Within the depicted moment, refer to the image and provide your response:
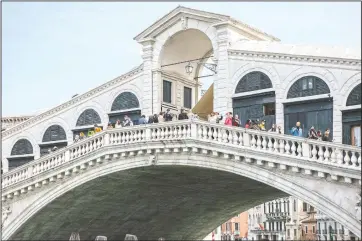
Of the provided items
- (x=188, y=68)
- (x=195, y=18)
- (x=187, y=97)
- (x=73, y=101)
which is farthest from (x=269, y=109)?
(x=73, y=101)

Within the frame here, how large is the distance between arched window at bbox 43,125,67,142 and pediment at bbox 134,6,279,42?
6279 millimetres

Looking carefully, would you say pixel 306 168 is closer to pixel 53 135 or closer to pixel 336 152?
pixel 336 152

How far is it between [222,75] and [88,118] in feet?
25.4

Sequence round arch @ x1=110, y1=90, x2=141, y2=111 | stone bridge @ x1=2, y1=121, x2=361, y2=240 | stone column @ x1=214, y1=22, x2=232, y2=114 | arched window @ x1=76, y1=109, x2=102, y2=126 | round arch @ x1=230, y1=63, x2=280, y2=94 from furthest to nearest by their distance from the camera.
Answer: arched window @ x1=76, y1=109, x2=102, y2=126, round arch @ x1=110, y1=90, x2=141, y2=111, stone column @ x1=214, y1=22, x2=232, y2=114, round arch @ x1=230, y1=63, x2=280, y2=94, stone bridge @ x1=2, y1=121, x2=361, y2=240

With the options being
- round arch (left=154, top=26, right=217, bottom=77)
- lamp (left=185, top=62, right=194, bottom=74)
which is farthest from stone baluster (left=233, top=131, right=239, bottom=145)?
lamp (left=185, top=62, right=194, bottom=74)

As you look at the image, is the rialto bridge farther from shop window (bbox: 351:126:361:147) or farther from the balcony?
the balcony

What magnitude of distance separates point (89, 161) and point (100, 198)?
15.6ft

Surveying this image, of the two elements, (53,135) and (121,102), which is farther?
(53,135)

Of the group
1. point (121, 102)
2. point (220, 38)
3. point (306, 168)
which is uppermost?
point (220, 38)

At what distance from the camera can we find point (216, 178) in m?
31.8

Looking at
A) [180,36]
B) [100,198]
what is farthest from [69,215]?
[180,36]

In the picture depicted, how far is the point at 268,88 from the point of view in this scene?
1117 inches

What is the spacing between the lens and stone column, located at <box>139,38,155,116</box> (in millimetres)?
31828

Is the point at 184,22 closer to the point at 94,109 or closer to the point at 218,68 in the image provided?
the point at 218,68
